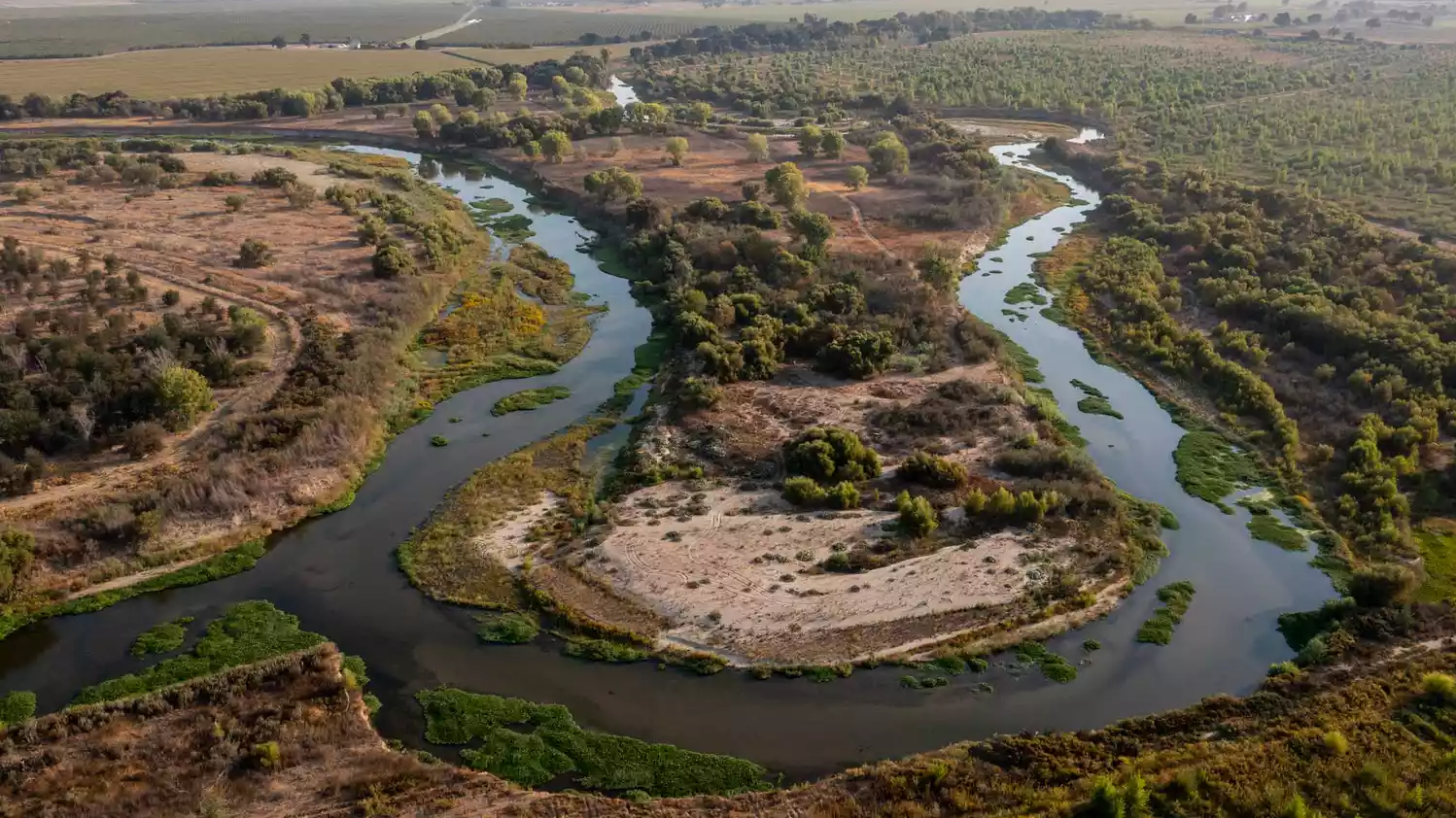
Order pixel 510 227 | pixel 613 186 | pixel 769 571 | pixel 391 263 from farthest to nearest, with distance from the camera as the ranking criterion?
1. pixel 613 186
2. pixel 510 227
3. pixel 391 263
4. pixel 769 571

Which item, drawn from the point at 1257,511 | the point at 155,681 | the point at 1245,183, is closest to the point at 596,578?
the point at 155,681

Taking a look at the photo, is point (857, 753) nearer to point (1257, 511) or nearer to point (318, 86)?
point (1257, 511)

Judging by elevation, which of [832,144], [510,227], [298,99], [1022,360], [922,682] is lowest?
[922,682]

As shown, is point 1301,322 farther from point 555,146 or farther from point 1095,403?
point 555,146

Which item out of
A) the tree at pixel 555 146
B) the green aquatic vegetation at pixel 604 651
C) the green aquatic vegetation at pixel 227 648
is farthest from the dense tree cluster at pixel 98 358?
the tree at pixel 555 146

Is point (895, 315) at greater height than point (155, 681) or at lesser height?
greater

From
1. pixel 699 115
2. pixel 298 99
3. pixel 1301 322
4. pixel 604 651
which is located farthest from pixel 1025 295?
pixel 298 99

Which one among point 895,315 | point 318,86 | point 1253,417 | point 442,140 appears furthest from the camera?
Answer: point 318,86
